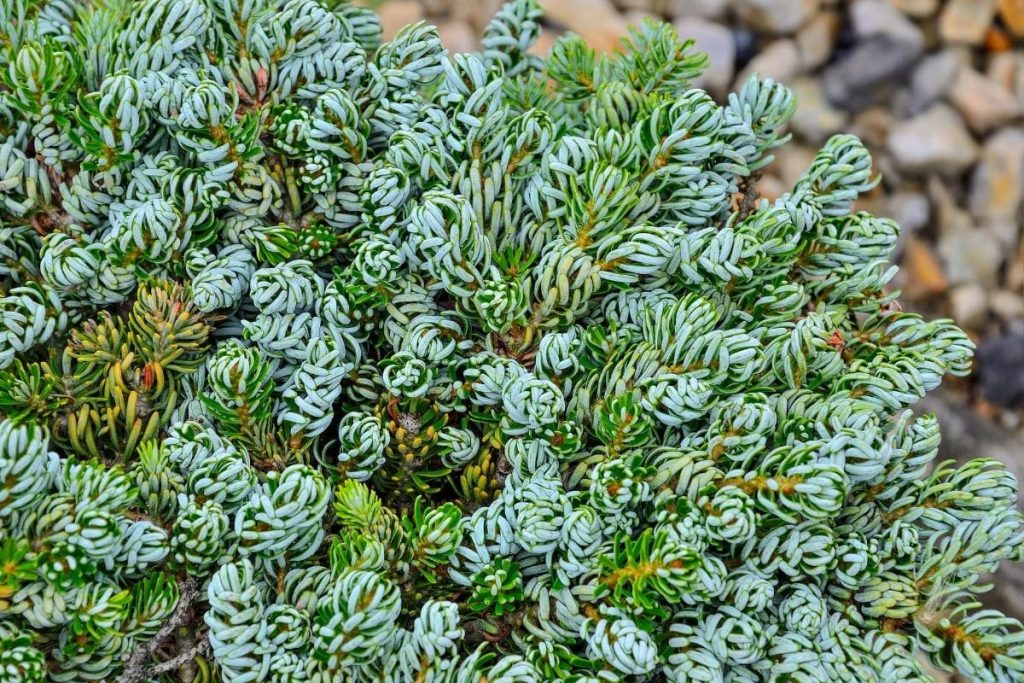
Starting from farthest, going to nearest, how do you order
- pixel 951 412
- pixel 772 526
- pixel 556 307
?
pixel 951 412
pixel 556 307
pixel 772 526

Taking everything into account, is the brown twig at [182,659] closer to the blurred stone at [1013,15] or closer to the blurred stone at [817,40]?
the blurred stone at [817,40]

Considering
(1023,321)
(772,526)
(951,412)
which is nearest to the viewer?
(772,526)

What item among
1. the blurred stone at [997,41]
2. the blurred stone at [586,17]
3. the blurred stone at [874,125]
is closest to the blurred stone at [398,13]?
the blurred stone at [586,17]

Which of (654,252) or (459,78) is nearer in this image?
(654,252)

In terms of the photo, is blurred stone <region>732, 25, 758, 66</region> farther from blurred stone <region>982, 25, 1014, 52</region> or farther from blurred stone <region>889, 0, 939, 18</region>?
blurred stone <region>982, 25, 1014, 52</region>

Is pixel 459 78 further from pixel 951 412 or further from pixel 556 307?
pixel 951 412

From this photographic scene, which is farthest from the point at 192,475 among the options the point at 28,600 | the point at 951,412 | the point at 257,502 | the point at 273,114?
the point at 951,412
